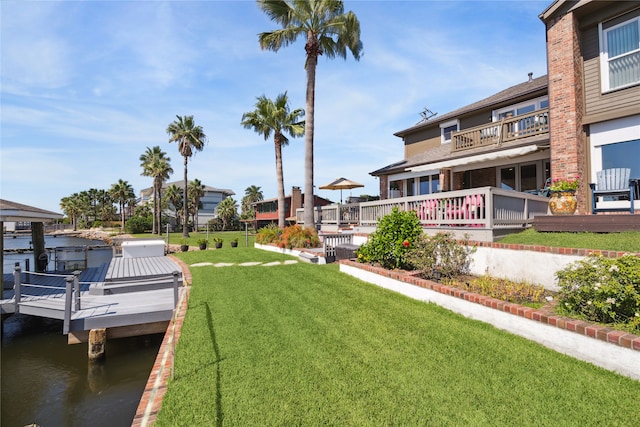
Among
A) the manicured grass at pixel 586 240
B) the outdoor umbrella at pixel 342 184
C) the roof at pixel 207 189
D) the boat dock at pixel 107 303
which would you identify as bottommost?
the boat dock at pixel 107 303

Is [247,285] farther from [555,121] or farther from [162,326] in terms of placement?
[555,121]

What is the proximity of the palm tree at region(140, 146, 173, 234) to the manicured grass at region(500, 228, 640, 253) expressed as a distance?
54.9 metres

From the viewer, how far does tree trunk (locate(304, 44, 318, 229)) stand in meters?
17.8

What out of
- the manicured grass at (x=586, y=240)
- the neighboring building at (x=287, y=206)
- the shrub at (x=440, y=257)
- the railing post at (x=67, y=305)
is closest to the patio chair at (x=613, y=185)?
the manicured grass at (x=586, y=240)

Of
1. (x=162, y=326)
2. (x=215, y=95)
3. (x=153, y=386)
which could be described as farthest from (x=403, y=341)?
Result: (x=215, y=95)

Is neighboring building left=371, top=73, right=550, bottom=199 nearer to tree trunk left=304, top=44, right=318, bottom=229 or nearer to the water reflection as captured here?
tree trunk left=304, top=44, right=318, bottom=229

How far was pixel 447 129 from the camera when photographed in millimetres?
19250

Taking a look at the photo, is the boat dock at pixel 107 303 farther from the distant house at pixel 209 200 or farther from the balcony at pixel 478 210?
the distant house at pixel 209 200

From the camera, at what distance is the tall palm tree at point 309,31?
17656mm

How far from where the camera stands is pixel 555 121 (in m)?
11.1

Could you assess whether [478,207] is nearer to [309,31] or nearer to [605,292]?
[605,292]

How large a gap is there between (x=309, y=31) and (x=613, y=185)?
16159 millimetres

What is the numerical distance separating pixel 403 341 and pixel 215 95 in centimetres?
1558

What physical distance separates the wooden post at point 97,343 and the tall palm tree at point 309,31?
1142 centimetres
